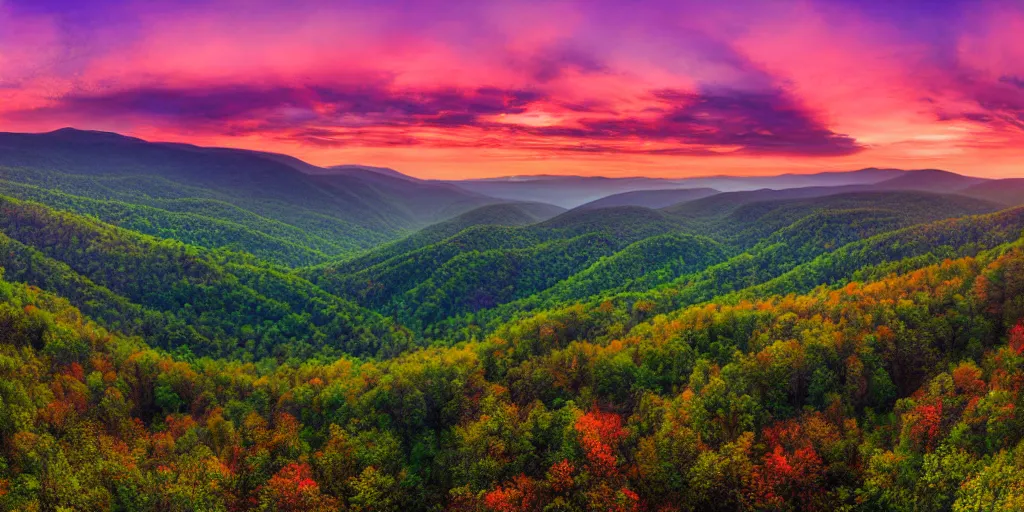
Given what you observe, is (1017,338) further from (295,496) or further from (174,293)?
(174,293)

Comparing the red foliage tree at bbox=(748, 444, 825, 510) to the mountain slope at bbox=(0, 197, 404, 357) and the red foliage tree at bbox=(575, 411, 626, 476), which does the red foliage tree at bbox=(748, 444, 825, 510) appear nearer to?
the red foliage tree at bbox=(575, 411, 626, 476)

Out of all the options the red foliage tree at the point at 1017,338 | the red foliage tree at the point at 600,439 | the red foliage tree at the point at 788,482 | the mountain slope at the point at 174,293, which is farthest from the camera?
the mountain slope at the point at 174,293

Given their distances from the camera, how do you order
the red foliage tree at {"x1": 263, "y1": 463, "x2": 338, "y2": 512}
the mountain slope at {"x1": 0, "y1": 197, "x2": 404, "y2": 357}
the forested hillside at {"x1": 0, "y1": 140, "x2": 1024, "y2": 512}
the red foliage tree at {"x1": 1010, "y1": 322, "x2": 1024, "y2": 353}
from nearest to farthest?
the forested hillside at {"x1": 0, "y1": 140, "x2": 1024, "y2": 512} < the red foliage tree at {"x1": 263, "y1": 463, "x2": 338, "y2": 512} < the red foliage tree at {"x1": 1010, "y1": 322, "x2": 1024, "y2": 353} < the mountain slope at {"x1": 0, "y1": 197, "x2": 404, "y2": 357}

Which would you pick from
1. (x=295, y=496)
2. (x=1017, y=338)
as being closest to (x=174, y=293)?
(x=295, y=496)

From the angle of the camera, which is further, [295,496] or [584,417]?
[584,417]

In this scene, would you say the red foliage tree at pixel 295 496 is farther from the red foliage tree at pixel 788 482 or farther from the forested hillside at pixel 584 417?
the red foliage tree at pixel 788 482

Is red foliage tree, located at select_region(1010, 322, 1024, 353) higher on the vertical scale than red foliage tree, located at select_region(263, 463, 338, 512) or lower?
higher

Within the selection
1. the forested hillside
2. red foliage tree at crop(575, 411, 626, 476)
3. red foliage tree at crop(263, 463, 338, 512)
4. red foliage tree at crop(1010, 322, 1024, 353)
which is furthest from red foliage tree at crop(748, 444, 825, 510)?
red foliage tree at crop(263, 463, 338, 512)

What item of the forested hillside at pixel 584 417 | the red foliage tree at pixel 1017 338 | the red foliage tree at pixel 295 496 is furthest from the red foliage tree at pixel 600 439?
the red foliage tree at pixel 1017 338

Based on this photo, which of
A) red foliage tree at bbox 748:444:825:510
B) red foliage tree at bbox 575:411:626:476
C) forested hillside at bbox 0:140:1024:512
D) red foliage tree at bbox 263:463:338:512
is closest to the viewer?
red foliage tree at bbox 748:444:825:510

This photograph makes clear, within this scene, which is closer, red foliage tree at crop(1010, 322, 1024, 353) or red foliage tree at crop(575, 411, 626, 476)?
red foliage tree at crop(575, 411, 626, 476)

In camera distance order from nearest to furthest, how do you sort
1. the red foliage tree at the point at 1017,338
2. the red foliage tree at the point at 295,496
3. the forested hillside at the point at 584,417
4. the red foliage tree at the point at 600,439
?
the forested hillside at the point at 584,417
the red foliage tree at the point at 295,496
the red foliage tree at the point at 600,439
the red foliage tree at the point at 1017,338

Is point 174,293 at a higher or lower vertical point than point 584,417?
lower

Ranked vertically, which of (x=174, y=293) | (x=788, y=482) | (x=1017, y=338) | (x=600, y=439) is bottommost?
(x=174, y=293)
